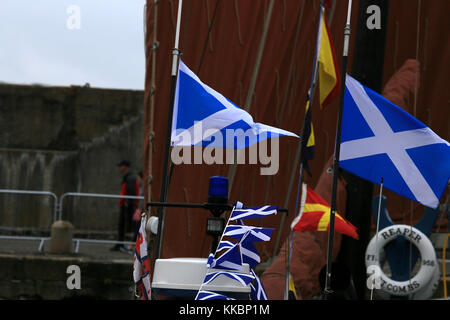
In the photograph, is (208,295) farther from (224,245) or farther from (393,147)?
(393,147)

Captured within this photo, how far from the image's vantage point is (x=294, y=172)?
7523mm

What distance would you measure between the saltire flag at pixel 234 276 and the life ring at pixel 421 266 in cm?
347

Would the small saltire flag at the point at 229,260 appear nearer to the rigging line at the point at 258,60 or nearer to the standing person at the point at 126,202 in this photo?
the rigging line at the point at 258,60

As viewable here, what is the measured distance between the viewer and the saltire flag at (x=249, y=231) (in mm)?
4296

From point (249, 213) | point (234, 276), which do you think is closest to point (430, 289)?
point (249, 213)

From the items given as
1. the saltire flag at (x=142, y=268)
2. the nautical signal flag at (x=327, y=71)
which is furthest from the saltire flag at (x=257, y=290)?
the nautical signal flag at (x=327, y=71)

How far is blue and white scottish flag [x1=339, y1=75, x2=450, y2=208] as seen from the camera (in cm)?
501

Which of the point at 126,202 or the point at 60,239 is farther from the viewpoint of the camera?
the point at 126,202

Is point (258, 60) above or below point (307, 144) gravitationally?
above

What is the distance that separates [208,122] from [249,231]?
2.56 ft

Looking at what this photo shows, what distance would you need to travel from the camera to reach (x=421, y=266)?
25.1 ft

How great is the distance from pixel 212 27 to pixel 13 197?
21.3 ft

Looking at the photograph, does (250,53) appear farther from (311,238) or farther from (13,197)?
(13,197)
